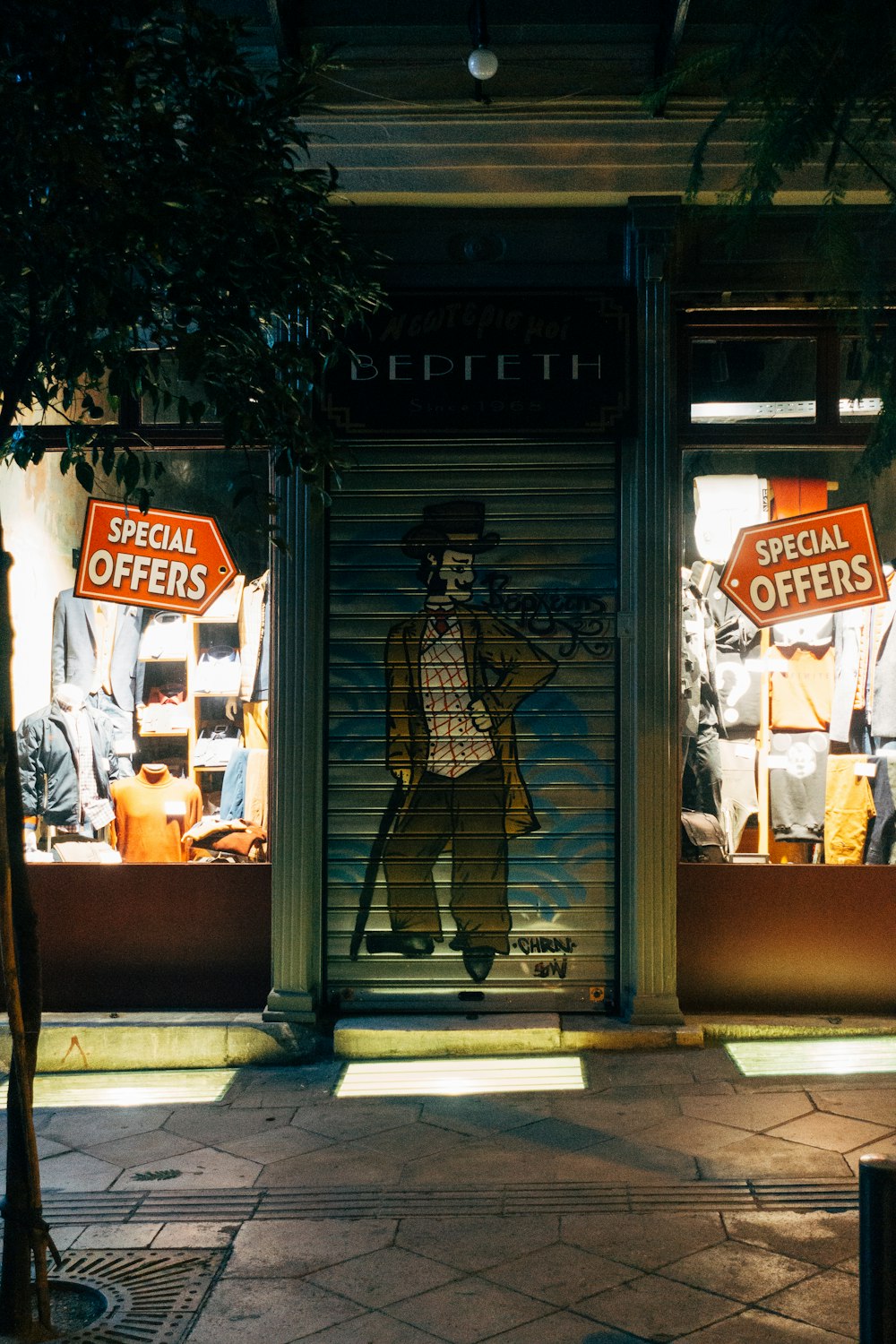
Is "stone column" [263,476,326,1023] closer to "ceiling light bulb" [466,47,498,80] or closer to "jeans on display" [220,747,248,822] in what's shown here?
"jeans on display" [220,747,248,822]

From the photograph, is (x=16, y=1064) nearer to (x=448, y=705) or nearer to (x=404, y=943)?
(x=404, y=943)

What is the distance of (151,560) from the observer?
8.07m

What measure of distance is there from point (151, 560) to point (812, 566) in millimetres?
4119

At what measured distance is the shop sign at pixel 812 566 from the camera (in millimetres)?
8008

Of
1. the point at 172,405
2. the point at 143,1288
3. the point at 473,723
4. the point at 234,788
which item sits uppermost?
the point at 172,405

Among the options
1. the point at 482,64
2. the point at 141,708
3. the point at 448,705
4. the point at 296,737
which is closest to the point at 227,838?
the point at 296,737

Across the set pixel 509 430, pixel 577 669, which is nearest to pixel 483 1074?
pixel 577 669

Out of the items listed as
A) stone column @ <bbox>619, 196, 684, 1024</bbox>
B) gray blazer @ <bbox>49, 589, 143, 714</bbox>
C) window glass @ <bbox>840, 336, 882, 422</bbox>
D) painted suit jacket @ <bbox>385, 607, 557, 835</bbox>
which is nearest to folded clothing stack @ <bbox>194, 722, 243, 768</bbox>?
gray blazer @ <bbox>49, 589, 143, 714</bbox>

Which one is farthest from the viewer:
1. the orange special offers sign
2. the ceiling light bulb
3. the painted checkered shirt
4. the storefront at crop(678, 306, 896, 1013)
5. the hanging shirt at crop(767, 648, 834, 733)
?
the hanging shirt at crop(767, 648, 834, 733)

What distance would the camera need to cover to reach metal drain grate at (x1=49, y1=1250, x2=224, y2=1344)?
437cm

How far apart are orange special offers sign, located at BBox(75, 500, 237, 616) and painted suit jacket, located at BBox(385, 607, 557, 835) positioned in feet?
3.97
